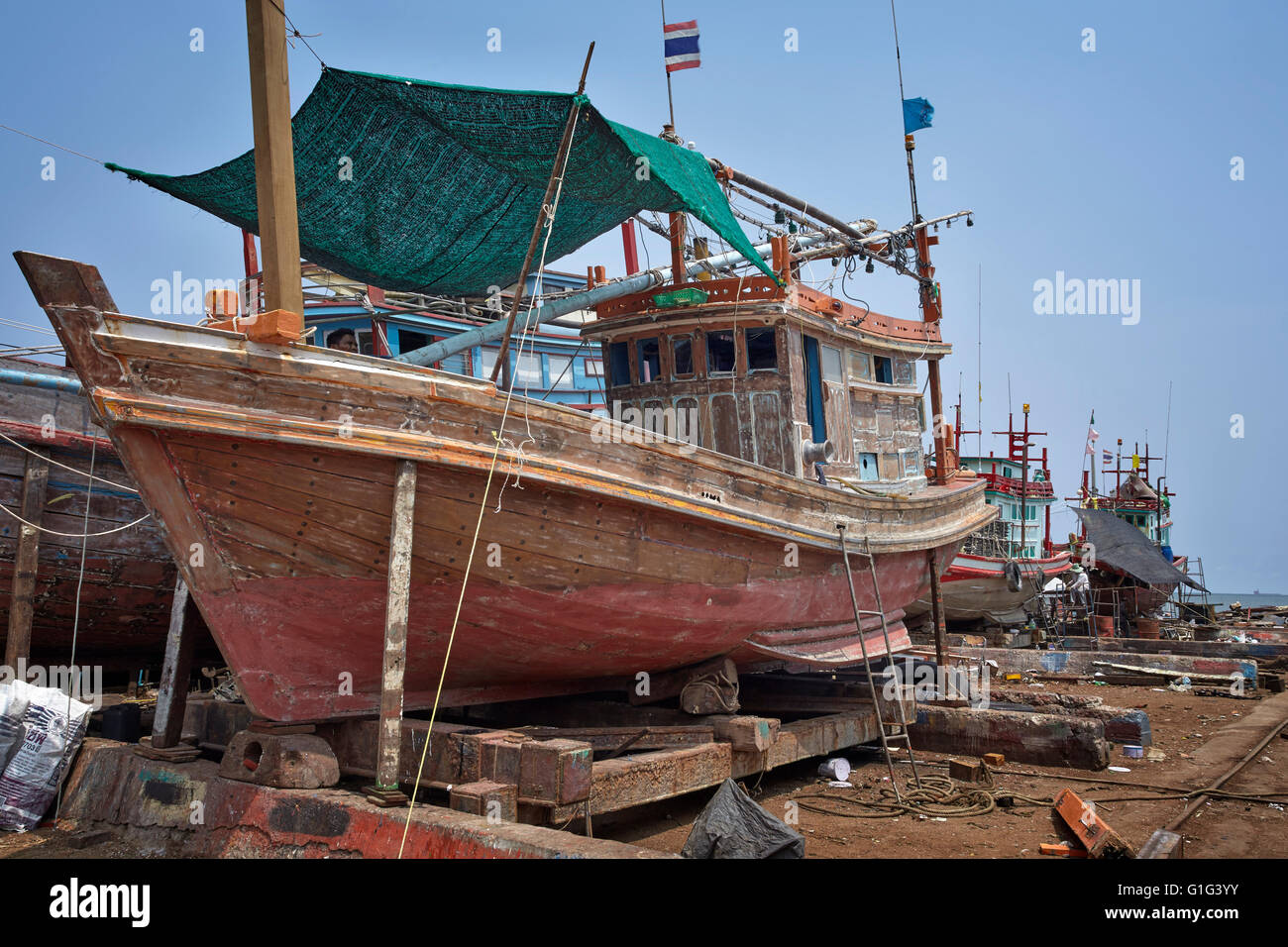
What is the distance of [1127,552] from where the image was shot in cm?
2775

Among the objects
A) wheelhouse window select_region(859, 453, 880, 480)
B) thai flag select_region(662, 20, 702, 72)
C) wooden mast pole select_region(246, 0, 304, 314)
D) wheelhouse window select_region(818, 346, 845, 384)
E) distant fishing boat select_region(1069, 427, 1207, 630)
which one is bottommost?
distant fishing boat select_region(1069, 427, 1207, 630)

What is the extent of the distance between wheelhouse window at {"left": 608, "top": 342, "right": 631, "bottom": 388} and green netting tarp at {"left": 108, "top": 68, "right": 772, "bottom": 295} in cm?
115

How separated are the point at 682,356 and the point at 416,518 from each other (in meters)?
4.45

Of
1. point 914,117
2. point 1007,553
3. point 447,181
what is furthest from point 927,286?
point 1007,553

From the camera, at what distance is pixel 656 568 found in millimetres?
6641

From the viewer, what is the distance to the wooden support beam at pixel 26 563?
7730mm

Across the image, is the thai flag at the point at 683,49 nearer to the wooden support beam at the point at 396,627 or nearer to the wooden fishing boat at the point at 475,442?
the wooden fishing boat at the point at 475,442

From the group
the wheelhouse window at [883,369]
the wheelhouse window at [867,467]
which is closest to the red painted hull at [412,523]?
the wheelhouse window at [867,467]

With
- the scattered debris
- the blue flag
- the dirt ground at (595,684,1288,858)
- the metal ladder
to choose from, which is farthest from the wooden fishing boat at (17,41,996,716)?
Result: the blue flag

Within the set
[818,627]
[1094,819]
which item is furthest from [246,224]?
[1094,819]

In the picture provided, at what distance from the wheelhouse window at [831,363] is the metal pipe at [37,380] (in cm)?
733

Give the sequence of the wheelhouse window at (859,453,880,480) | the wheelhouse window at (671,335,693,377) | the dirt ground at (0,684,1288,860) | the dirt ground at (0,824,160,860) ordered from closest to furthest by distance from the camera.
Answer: the dirt ground at (0,824,160,860) < the dirt ground at (0,684,1288,860) < the wheelhouse window at (671,335,693,377) < the wheelhouse window at (859,453,880,480)

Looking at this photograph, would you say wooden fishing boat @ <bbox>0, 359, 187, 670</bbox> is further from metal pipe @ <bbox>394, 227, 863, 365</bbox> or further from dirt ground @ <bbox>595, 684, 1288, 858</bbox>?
dirt ground @ <bbox>595, 684, 1288, 858</bbox>

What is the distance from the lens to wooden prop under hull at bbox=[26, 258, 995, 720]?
492 cm
